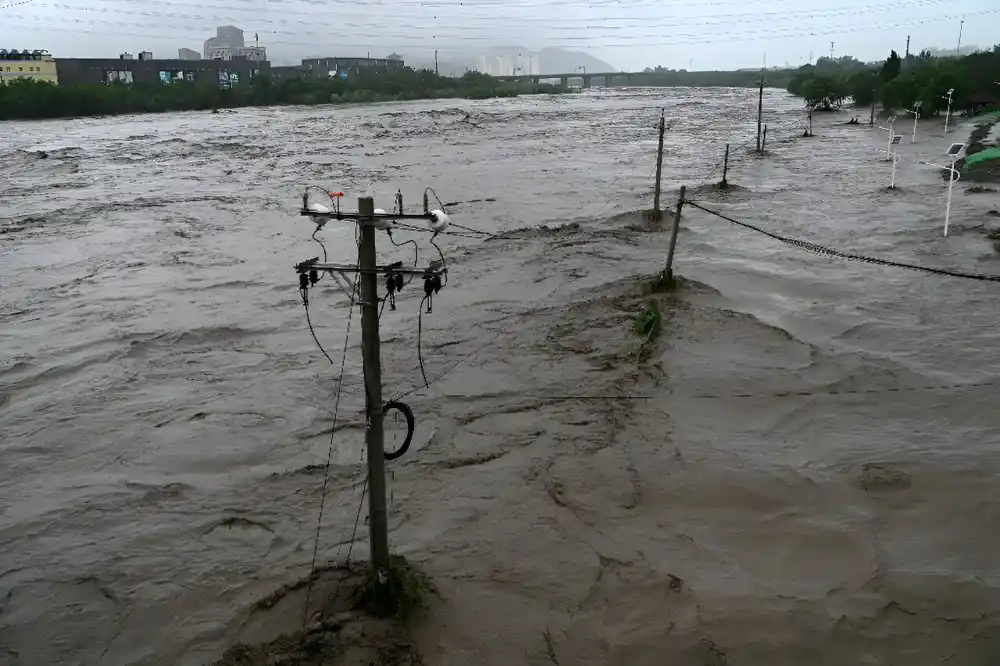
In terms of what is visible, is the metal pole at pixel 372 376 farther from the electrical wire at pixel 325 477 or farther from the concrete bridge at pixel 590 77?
the concrete bridge at pixel 590 77

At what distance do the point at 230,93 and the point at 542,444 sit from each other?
70.5 meters

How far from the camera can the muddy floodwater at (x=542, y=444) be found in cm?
627

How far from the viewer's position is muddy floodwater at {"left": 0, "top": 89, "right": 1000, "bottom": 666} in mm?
6270

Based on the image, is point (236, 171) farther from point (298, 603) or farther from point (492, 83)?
point (492, 83)

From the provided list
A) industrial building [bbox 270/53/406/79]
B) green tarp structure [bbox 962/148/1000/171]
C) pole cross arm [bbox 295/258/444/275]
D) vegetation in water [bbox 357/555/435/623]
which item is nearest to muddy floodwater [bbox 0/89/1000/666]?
vegetation in water [bbox 357/555/435/623]

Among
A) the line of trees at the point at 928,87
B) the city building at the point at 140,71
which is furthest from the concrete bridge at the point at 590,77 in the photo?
the line of trees at the point at 928,87

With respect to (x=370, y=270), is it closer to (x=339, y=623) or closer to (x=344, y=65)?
(x=339, y=623)

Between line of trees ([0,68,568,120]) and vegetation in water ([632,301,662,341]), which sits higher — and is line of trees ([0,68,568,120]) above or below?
above

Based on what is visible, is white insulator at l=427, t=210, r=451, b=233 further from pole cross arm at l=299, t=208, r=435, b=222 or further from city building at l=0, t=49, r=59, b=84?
city building at l=0, t=49, r=59, b=84

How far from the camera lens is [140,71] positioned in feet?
264

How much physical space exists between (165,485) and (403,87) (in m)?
80.9

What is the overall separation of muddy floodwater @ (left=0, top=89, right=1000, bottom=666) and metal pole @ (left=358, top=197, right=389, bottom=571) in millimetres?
938

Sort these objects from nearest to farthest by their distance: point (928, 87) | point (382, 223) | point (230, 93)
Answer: point (382, 223), point (928, 87), point (230, 93)

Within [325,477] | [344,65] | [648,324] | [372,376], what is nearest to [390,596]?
[372,376]
